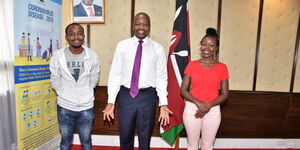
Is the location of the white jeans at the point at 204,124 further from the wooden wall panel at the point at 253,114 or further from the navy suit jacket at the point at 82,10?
the navy suit jacket at the point at 82,10

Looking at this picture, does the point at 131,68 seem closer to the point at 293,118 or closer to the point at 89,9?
the point at 89,9

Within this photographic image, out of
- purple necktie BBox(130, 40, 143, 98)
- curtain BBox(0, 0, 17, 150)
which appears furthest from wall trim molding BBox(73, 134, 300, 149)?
purple necktie BBox(130, 40, 143, 98)

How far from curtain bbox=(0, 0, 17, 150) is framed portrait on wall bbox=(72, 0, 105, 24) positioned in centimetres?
87

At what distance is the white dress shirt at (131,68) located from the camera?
1790mm

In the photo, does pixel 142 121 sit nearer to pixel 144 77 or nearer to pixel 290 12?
pixel 144 77

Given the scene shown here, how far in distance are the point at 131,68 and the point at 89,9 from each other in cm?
124

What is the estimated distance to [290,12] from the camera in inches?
101

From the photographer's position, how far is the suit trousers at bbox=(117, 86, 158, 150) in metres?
1.76

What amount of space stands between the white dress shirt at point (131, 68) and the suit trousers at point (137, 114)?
2.8 inches

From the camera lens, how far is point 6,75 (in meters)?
1.71

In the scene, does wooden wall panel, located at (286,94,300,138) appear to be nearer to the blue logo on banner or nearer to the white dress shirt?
the white dress shirt

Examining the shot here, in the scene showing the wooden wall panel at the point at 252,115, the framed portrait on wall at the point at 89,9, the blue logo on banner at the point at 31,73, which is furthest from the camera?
the wooden wall panel at the point at 252,115

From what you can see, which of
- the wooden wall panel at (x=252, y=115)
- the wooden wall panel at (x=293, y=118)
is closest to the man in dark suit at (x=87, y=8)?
the wooden wall panel at (x=252, y=115)

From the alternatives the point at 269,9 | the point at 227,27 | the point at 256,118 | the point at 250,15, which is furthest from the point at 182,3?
the point at 256,118
